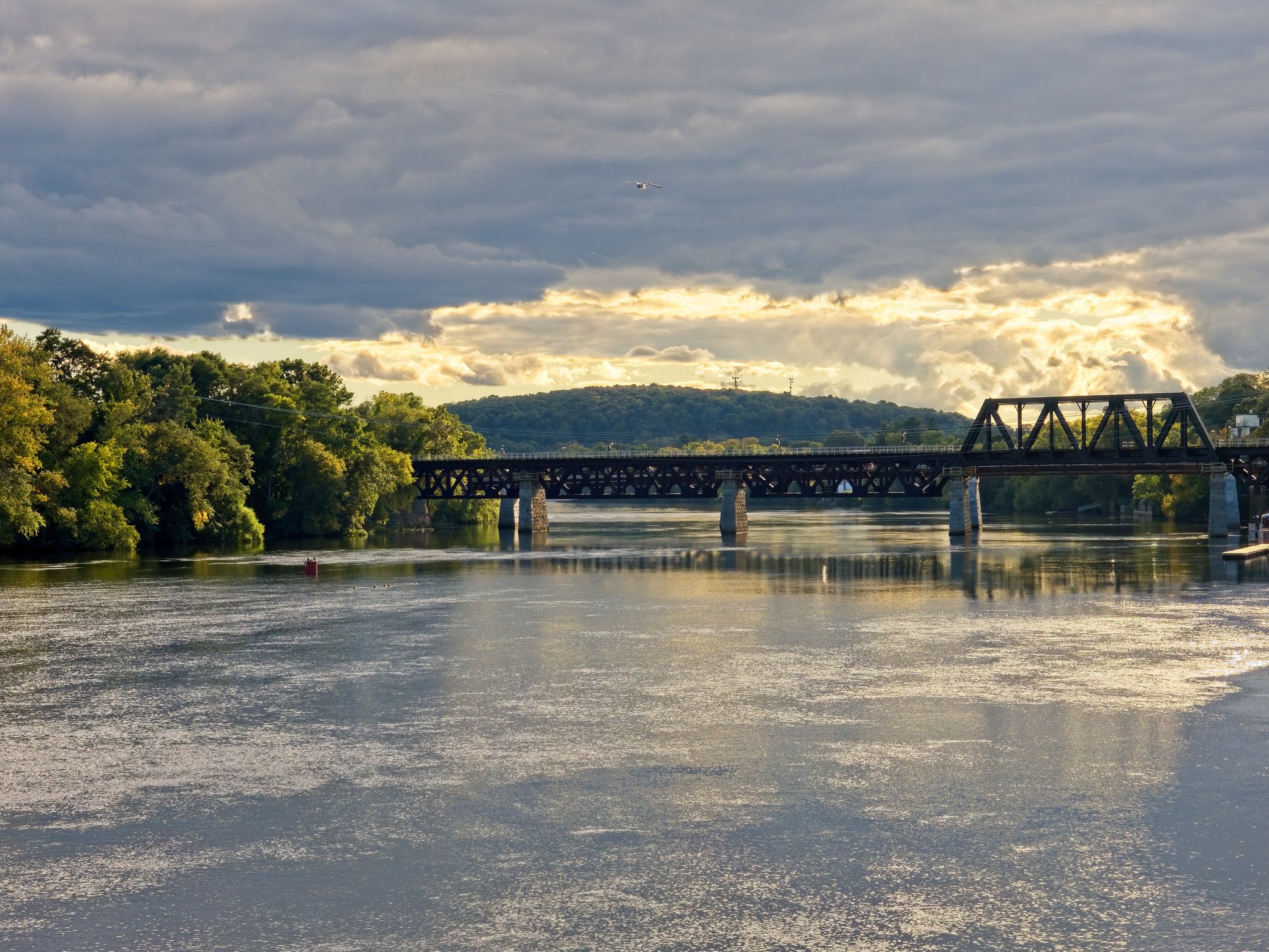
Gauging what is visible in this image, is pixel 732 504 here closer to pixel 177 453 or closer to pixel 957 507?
pixel 957 507

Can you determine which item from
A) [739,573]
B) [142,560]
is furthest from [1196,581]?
[142,560]

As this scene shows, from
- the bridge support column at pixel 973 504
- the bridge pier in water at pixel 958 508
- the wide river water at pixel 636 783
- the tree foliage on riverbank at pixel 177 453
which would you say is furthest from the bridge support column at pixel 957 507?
the wide river water at pixel 636 783

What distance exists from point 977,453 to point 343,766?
15081 centimetres

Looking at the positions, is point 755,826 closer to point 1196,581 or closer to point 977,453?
point 1196,581

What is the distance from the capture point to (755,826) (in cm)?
2397

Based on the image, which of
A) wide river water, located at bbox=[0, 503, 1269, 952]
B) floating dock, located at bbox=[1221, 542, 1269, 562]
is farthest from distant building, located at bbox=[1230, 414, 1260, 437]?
wide river water, located at bbox=[0, 503, 1269, 952]

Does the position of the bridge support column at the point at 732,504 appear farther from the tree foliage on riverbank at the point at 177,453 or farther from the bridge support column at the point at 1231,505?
the bridge support column at the point at 1231,505

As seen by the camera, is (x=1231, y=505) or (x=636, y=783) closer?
(x=636, y=783)

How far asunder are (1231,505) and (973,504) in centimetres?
3126

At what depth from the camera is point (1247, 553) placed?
103562 millimetres

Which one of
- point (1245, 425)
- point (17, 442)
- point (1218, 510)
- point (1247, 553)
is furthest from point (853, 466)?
point (17, 442)

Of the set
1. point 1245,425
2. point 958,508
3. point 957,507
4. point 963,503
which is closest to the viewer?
point 957,507

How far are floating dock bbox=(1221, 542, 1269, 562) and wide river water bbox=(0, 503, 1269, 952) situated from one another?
44.2 m

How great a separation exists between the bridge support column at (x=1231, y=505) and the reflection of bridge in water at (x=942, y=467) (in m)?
0.16
